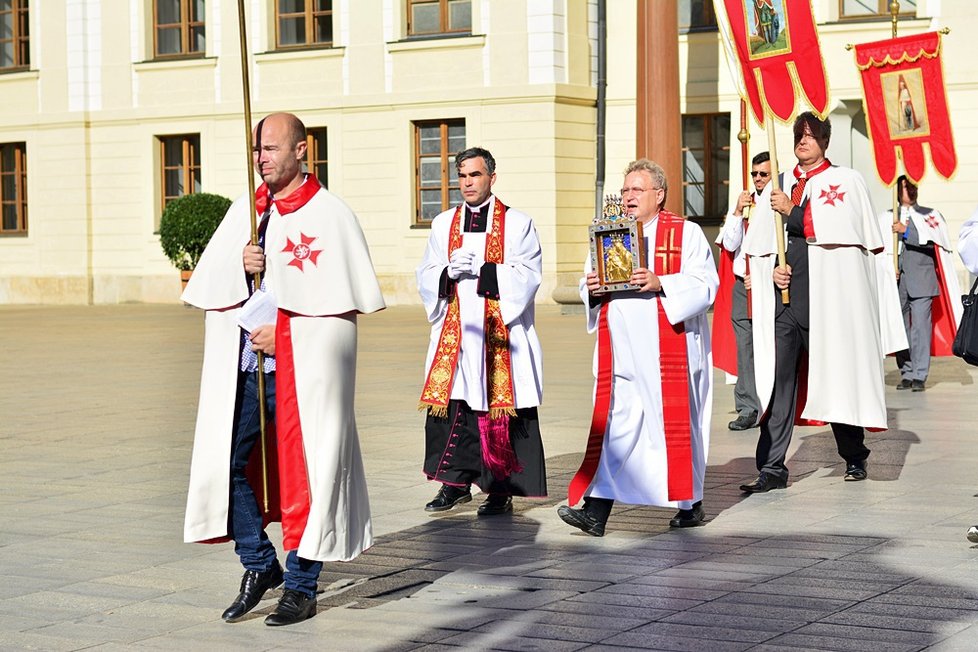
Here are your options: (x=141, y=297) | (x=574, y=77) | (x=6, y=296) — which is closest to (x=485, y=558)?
(x=574, y=77)

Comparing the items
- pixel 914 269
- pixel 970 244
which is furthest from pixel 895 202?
pixel 970 244

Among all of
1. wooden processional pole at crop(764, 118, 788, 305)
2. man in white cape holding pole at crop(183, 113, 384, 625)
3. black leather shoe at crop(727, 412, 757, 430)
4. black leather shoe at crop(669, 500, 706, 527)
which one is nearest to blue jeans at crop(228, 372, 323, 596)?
man in white cape holding pole at crop(183, 113, 384, 625)

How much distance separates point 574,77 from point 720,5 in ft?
67.6

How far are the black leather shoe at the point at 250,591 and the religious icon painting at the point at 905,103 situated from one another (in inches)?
346

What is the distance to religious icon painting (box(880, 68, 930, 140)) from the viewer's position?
14023mm

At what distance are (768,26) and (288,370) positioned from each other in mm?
4787

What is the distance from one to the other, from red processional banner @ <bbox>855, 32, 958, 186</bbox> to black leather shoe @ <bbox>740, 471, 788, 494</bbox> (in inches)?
193

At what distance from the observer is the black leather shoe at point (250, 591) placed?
6363 mm

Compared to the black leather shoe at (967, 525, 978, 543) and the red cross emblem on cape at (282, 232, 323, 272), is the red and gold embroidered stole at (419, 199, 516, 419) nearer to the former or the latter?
the black leather shoe at (967, 525, 978, 543)

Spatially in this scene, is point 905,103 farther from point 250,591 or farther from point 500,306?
point 250,591

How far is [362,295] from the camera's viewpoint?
6441mm

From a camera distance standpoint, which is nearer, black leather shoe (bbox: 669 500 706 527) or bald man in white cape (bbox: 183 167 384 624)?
bald man in white cape (bbox: 183 167 384 624)

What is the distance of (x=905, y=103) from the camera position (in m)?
14.2

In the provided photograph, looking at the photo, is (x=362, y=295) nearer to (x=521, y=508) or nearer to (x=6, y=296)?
(x=521, y=508)
